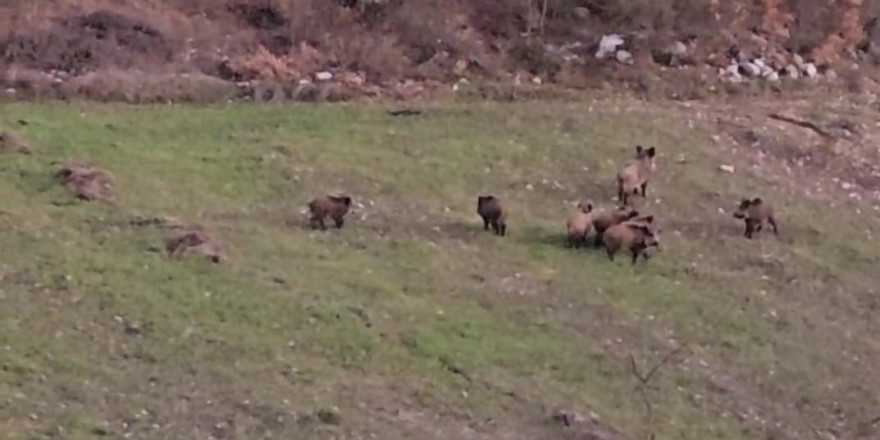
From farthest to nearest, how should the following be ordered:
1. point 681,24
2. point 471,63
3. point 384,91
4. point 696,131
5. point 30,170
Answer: point 681,24
point 471,63
point 384,91
point 696,131
point 30,170

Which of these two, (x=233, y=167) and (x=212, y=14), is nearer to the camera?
(x=233, y=167)

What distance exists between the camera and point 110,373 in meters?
12.8

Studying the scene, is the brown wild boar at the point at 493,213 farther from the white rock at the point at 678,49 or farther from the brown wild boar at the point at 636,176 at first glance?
the white rock at the point at 678,49

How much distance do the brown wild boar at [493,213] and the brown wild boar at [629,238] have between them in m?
1.24

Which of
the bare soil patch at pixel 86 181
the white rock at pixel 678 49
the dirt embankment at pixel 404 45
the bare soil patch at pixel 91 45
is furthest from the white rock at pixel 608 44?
the bare soil patch at pixel 86 181

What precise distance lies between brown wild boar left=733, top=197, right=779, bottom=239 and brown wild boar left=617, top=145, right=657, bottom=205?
1343 mm

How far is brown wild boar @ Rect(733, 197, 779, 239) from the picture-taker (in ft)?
59.0

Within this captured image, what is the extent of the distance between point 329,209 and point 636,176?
4.23m

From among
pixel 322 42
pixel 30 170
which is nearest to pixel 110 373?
pixel 30 170

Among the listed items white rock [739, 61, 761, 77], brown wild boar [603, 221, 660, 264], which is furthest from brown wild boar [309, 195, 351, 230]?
white rock [739, 61, 761, 77]

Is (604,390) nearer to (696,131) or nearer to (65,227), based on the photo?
(65,227)

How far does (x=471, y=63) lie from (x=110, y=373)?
13991 millimetres

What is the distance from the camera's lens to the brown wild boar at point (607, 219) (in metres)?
16.8

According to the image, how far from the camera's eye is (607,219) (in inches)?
663
